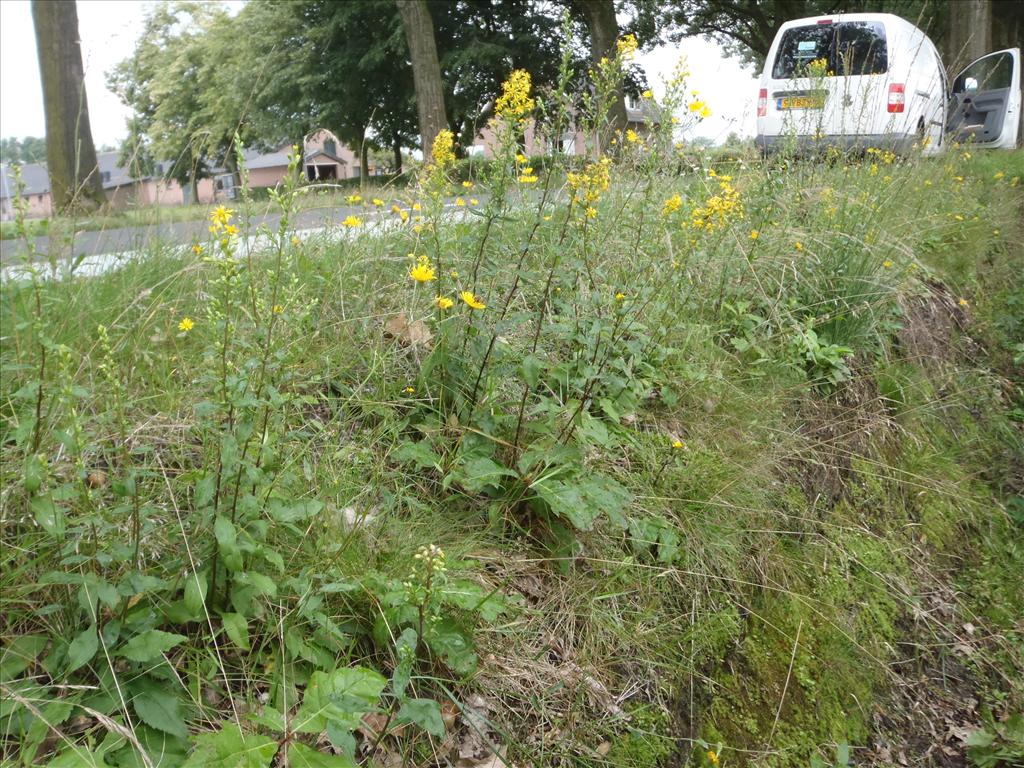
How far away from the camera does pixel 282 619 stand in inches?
62.0

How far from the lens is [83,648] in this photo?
1.37 m

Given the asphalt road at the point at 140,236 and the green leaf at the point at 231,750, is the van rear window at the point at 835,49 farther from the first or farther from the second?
the green leaf at the point at 231,750

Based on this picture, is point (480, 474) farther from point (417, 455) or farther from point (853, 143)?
point (853, 143)

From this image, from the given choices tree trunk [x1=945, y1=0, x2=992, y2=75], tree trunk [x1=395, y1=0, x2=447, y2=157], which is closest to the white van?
tree trunk [x1=395, y1=0, x2=447, y2=157]

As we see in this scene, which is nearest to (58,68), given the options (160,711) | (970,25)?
(160,711)

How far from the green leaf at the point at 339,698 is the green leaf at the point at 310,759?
0.10 feet

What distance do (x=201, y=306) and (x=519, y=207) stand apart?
5.18ft

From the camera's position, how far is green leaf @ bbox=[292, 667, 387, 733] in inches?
53.0

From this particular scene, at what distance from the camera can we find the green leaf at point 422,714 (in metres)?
1.32

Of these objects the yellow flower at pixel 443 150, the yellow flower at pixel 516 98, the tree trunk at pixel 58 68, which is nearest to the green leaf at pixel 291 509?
the yellow flower at pixel 516 98

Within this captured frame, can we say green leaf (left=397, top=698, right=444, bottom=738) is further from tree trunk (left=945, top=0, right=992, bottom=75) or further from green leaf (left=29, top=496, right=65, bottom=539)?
tree trunk (left=945, top=0, right=992, bottom=75)

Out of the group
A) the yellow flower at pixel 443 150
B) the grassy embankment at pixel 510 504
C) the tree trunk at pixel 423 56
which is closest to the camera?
the grassy embankment at pixel 510 504

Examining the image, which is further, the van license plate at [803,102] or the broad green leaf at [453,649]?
the van license plate at [803,102]

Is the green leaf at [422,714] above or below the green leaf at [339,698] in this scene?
above
